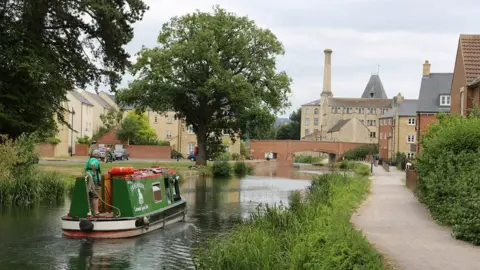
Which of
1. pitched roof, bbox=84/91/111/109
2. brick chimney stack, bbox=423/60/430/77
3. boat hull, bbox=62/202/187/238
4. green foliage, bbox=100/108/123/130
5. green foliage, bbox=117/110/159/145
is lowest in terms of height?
boat hull, bbox=62/202/187/238

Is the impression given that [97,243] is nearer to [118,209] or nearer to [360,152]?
[118,209]

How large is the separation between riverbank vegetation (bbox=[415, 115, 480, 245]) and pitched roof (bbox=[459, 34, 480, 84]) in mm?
10276

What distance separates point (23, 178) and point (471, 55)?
23.1m

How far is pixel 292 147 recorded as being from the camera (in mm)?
86625

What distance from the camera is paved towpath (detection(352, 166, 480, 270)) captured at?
9641 mm

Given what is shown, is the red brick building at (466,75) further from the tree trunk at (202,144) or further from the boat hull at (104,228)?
the tree trunk at (202,144)

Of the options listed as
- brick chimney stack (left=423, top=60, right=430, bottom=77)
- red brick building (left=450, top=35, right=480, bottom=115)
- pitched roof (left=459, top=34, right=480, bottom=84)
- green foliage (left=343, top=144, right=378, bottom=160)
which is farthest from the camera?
green foliage (left=343, top=144, right=378, bottom=160)

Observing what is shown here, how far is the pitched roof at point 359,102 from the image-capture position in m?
123

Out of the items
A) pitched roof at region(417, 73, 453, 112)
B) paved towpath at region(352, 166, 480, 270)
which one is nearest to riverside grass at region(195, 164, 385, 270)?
paved towpath at region(352, 166, 480, 270)

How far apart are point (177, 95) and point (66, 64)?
1729 centimetres

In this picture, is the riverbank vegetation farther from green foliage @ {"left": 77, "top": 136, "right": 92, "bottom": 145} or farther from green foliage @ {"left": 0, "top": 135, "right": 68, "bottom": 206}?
green foliage @ {"left": 77, "top": 136, "right": 92, "bottom": 145}

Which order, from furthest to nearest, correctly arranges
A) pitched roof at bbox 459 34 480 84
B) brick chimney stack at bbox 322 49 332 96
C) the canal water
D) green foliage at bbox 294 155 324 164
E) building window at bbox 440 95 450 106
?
brick chimney stack at bbox 322 49 332 96 → green foliage at bbox 294 155 324 164 → building window at bbox 440 95 450 106 → pitched roof at bbox 459 34 480 84 → the canal water

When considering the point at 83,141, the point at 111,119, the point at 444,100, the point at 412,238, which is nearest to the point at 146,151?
the point at 83,141

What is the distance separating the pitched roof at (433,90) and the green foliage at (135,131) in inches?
1249
